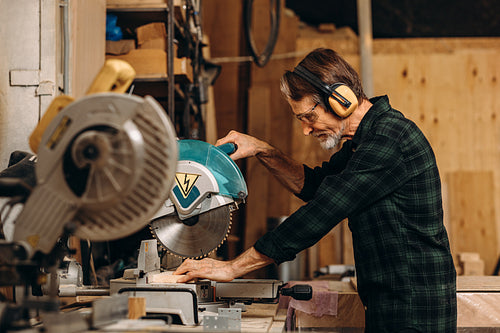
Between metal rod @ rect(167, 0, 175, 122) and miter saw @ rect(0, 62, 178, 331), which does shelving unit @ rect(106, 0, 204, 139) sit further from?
miter saw @ rect(0, 62, 178, 331)

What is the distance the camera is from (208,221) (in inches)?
74.0

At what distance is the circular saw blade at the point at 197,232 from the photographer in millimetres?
1870

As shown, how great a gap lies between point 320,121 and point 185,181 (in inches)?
21.4

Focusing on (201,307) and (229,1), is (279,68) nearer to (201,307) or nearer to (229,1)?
(229,1)

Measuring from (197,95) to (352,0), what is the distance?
98.3 inches

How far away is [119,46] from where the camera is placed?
10.2ft

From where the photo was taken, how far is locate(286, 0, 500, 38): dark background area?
5.40 meters

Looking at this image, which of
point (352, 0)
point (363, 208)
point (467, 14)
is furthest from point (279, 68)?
point (363, 208)

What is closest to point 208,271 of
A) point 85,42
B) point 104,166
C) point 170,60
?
point 104,166

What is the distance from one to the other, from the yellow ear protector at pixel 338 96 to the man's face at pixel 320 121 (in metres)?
0.06

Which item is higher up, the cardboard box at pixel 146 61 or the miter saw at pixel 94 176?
the cardboard box at pixel 146 61

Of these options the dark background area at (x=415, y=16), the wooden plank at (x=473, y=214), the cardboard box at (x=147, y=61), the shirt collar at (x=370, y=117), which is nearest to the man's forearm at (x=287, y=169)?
the shirt collar at (x=370, y=117)

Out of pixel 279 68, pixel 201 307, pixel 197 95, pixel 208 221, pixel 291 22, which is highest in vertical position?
pixel 291 22

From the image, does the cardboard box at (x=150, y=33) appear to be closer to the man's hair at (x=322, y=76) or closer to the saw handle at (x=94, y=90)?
the man's hair at (x=322, y=76)
